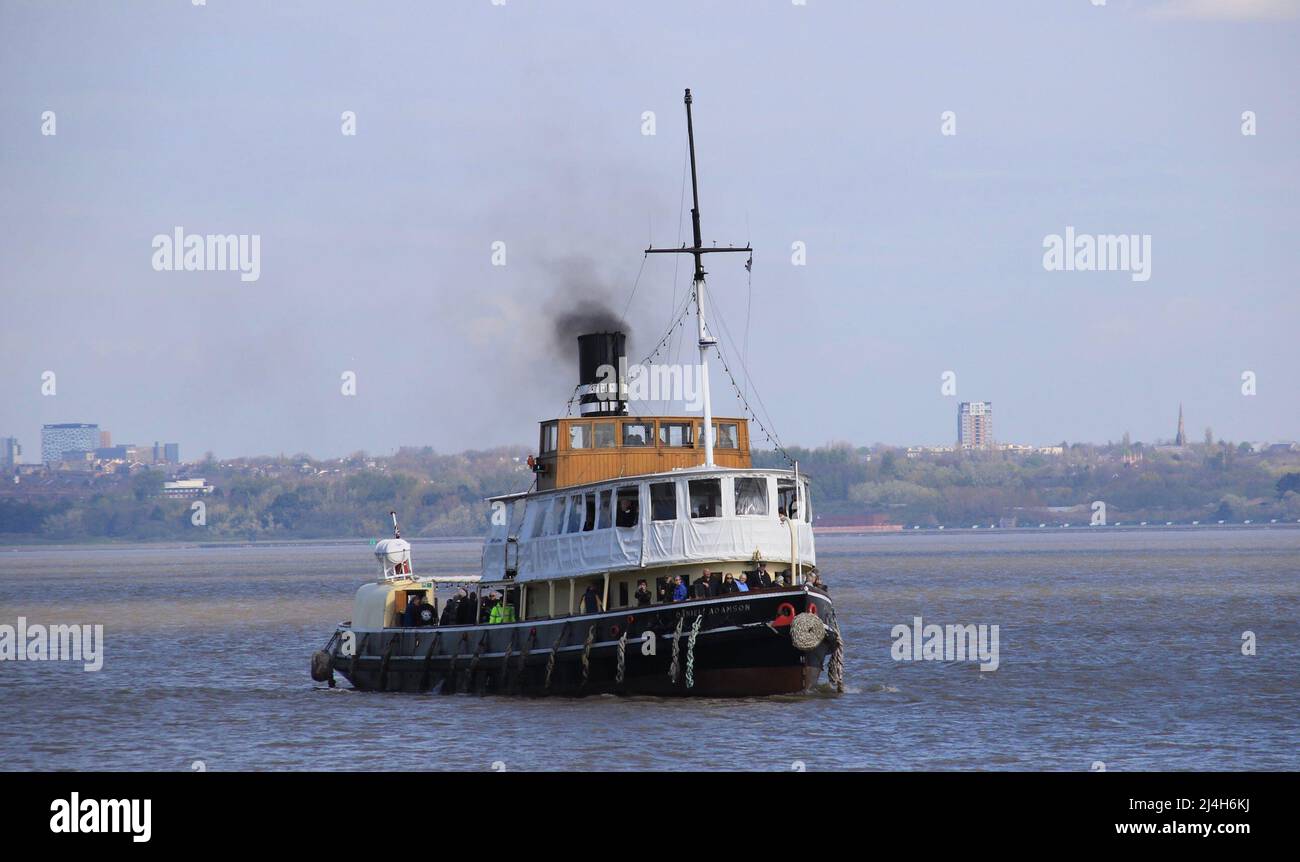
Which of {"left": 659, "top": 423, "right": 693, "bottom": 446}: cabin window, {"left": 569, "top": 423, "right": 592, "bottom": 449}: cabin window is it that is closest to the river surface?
{"left": 569, "top": 423, "right": 592, "bottom": 449}: cabin window

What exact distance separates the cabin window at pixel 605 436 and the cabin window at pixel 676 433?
1.28 m

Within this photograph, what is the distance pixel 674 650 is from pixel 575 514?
18.8ft

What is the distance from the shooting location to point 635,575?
4047 cm

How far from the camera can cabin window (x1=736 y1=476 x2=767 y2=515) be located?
39.8m

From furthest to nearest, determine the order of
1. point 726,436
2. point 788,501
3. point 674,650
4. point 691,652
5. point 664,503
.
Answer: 1. point 726,436
2. point 788,501
3. point 664,503
4. point 674,650
5. point 691,652

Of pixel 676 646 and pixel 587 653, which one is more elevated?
pixel 676 646

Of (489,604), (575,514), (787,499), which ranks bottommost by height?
(489,604)

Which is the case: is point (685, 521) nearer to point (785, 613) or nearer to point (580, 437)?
point (785, 613)

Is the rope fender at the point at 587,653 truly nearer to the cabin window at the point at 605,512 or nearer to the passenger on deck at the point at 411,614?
the cabin window at the point at 605,512

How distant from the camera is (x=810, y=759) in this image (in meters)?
30.9

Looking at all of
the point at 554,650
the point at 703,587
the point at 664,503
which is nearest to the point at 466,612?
the point at 554,650

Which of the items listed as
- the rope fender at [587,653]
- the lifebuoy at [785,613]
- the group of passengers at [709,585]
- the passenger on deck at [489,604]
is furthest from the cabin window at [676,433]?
the lifebuoy at [785,613]
